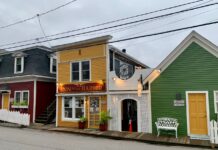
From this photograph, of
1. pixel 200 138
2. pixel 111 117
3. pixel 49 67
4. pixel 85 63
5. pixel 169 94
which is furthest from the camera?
pixel 49 67

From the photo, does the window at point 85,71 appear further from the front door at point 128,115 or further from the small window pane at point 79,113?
the front door at point 128,115

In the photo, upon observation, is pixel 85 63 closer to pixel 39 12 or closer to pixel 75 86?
pixel 75 86

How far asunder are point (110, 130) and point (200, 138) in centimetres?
539

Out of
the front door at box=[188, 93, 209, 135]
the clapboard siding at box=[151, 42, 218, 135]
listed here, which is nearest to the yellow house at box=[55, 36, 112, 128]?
the clapboard siding at box=[151, 42, 218, 135]

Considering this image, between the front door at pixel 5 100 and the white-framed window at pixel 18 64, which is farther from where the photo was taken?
the front door at pixel 5 100

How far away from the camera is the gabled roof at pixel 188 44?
1202cm

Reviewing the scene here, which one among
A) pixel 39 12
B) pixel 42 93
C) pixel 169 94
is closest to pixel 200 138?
pixel 169 94

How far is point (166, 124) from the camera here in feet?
41.5

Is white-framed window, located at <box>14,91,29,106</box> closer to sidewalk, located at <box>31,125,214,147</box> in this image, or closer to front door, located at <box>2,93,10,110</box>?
front door, located at <box>2,93,10,110</box>

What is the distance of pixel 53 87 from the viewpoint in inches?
821

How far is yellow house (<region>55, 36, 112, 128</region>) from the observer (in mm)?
15383

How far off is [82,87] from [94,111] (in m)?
1.89

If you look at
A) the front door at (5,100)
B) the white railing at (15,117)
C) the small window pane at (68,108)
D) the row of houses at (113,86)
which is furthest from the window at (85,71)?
the front door at (5,100)

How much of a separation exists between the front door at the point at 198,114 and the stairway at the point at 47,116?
36.2 ft
